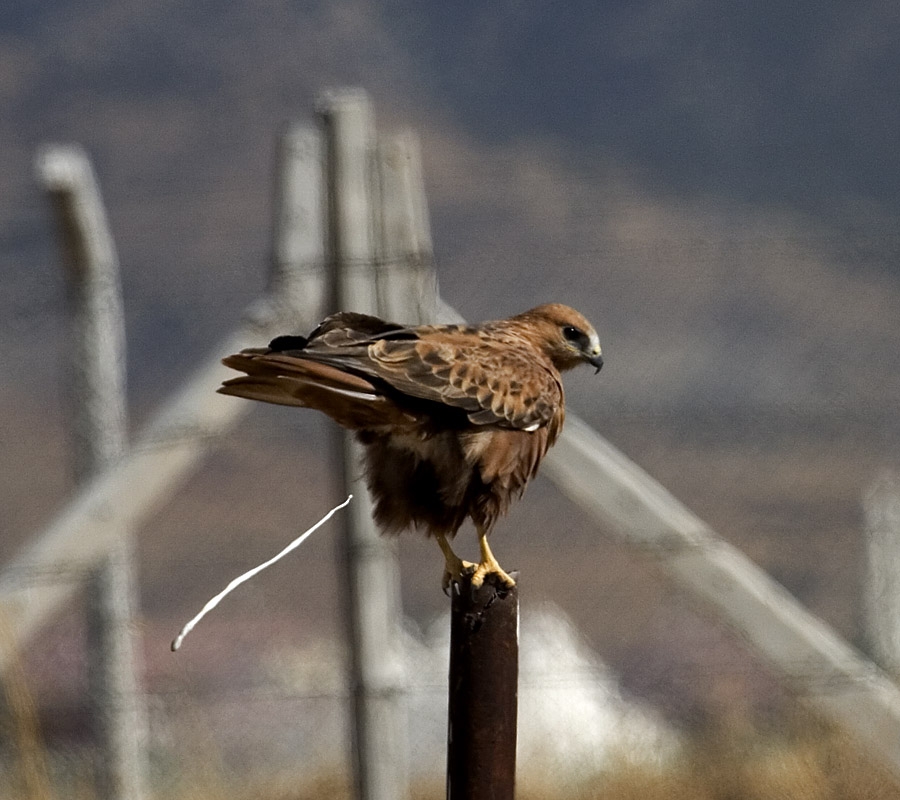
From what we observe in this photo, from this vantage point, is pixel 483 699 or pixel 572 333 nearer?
pixel 483 699

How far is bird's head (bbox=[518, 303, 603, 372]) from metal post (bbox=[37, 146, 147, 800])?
58.0 inches

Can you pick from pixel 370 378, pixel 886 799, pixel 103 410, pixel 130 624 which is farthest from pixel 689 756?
pixel 370 378

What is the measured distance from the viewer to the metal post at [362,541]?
3.63 m

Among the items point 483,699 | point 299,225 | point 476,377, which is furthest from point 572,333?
point 483,699

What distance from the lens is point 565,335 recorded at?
308 centimetres

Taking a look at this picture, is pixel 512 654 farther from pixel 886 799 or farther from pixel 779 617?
pixel 886 799

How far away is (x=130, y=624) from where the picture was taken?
4.04 metres

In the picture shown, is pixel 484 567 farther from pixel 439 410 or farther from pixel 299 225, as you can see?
pixel 299 225

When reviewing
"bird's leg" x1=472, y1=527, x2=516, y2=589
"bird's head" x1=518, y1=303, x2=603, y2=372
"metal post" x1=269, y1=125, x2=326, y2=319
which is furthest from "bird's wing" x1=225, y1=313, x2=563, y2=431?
"metal post" x1=269, y1=125, x2=326, y2=319

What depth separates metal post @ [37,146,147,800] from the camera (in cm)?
399

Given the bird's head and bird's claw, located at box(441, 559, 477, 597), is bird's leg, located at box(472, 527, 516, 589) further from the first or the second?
the bird's head

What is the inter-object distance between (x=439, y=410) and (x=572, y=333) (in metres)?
0.61

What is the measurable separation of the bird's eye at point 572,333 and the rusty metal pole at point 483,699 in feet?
3.50

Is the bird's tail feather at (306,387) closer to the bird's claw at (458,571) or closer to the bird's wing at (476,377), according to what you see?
the bird's wing at (476,377)
